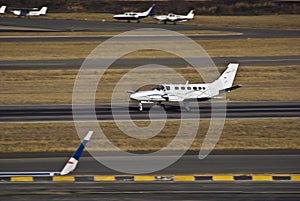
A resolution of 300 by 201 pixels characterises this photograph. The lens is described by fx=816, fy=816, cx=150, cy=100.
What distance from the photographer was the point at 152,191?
28750mm

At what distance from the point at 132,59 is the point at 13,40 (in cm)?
2029

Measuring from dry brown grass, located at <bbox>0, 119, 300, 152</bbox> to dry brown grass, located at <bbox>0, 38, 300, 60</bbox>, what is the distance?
36085 mm

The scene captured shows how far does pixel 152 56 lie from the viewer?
81.4 metres

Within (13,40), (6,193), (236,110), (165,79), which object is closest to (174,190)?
(6,193)

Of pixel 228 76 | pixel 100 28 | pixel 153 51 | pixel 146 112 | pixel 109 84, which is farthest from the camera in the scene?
pixel 100 28

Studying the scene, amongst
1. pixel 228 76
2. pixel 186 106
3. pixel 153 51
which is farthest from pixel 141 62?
pixel 186 106

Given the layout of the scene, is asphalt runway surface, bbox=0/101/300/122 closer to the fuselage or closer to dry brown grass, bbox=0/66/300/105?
the fuselage

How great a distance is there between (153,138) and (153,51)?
44090 mm

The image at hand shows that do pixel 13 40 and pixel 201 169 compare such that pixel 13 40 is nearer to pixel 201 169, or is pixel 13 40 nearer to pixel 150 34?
pixel 150 34

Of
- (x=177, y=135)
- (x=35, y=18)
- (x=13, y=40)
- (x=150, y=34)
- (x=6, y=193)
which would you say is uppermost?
(x=35, y=18)

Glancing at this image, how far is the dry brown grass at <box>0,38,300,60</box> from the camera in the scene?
268ft

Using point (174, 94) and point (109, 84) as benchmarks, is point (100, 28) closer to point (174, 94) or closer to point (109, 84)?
point (109, 84)

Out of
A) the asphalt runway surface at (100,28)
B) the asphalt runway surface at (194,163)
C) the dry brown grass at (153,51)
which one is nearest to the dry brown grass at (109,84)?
the dry brown grass at (153,51)

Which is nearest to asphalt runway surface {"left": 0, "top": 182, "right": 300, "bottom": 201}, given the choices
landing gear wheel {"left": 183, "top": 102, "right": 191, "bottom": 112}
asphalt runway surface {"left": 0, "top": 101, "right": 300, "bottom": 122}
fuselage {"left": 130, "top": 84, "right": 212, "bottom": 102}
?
asphalt runway surface {"left": 0, "top": 101, "right": 300, "bottom": 122}
